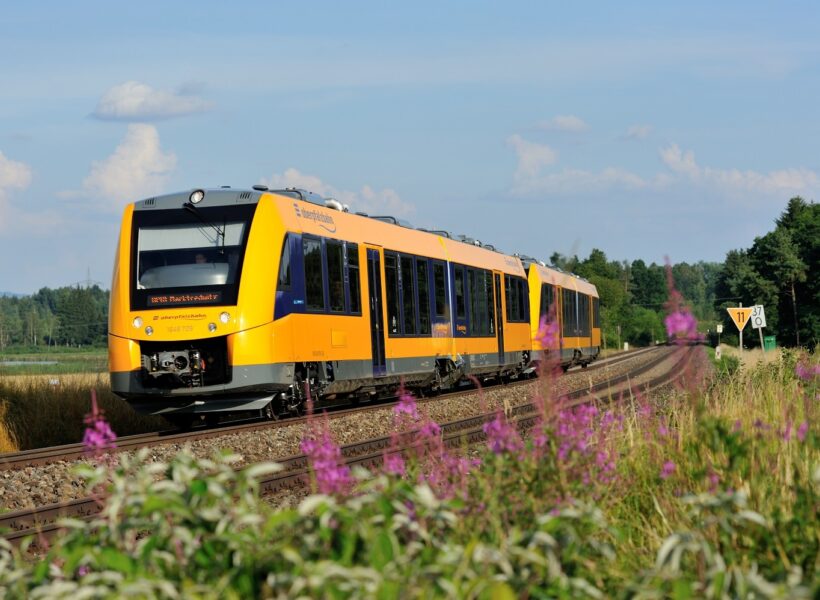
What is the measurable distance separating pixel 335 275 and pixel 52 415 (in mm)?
5288

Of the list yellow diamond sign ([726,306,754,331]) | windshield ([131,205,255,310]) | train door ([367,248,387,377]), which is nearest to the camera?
windshield ([131,205,255,310])

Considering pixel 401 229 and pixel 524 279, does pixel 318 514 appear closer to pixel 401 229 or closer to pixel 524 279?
pixel 401 229

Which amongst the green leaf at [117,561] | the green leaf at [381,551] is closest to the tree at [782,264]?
the green leaf at [381,551]

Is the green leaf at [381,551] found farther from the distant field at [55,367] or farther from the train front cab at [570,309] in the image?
the train front cab at [570,309]

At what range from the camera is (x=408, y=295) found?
21109mm

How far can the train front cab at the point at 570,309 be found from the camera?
1307 inches

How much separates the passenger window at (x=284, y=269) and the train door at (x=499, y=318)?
12.7m

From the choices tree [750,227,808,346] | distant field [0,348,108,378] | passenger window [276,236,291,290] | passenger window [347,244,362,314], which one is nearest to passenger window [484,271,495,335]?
passenger window [347,244,362,314]

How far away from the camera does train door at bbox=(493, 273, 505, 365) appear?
92.2ft

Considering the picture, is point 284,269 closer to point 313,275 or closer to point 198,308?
point 313,275

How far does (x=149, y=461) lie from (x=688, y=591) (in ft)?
32.9

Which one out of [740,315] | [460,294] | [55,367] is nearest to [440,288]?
[460,294]

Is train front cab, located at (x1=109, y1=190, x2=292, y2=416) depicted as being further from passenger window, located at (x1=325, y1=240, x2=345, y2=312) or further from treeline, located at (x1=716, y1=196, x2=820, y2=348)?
treeline, located at (x1=716, y1=196, x2=820, y2=348)

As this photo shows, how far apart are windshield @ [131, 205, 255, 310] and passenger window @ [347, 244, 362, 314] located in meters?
3.01
